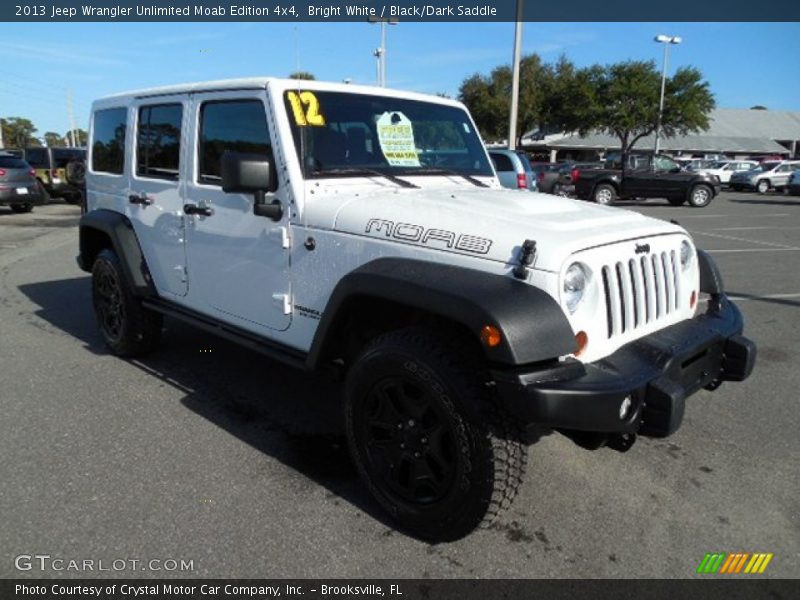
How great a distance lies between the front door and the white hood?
0.54 m

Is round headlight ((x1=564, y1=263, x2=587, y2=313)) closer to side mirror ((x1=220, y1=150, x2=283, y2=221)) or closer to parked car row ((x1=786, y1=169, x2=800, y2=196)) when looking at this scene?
side mirror ((x1=220, y1=150, x2=283, y2=221))

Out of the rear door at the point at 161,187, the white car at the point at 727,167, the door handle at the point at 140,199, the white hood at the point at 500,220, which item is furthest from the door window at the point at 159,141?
the white car at the point at 727,167

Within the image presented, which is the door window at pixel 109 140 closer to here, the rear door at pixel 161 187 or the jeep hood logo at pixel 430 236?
the rear door at pixel 161 187

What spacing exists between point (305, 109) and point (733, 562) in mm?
2916

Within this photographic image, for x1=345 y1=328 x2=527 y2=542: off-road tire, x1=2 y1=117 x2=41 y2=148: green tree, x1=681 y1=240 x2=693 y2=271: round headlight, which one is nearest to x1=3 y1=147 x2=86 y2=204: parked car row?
x1=345 y1=328 x2=527 y2=542: off-road tire

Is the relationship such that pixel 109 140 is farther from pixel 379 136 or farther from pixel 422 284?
pixel 422 284

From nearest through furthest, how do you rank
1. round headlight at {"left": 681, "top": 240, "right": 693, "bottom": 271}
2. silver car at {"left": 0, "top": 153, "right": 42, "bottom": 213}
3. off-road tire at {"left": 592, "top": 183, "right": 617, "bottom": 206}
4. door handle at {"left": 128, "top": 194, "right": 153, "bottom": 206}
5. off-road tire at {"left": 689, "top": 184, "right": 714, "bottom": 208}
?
round headlight at {"left": 681, "top": 240, "right": 693, "bottom": 271} → door handle at {"left": 128, "top": 194, "right": 153, "bottom": 206} → silver car at {"left": 0, "top": 153, "right": 42, "bottom": 213} → off-road tire at {"left": 592, "top": 183, "right": 617, "bottom": 206} → off-road tire at {"left": 689, "top": 184, "right": 714, "bottom": 208}

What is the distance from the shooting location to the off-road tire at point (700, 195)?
2003cm

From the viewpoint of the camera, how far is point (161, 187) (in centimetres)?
417

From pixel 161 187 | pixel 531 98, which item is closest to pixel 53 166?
pixel 161 187

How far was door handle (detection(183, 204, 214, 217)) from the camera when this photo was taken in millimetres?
3705

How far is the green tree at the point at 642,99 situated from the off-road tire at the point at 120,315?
43.3m

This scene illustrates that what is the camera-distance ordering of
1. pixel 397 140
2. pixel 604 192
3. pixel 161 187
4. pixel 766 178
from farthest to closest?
pixel 766 178 → pixel 604 192 → pixel 161 187 → pixel 397 140
